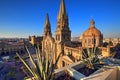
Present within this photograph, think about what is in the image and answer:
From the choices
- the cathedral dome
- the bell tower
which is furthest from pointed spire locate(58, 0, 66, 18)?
the cathedral dome

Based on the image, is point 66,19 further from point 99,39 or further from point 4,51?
point 4,51

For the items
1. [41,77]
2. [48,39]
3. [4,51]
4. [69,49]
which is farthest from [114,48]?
[4,51]

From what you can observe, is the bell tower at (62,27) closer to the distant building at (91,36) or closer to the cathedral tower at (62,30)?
the cathedral tower at (62,30)

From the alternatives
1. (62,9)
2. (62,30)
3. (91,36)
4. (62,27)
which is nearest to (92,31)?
(91,36)

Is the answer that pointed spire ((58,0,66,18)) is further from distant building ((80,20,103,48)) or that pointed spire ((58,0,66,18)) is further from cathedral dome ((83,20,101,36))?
distant building ((80,20,103,48))

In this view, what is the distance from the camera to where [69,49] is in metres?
23.2

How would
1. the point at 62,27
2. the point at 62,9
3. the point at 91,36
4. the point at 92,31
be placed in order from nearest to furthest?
1. the point at 91,36
2. the point at 92,31
3. the point at 62,9
4. the point at 62,27

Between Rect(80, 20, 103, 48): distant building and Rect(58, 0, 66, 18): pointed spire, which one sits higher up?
Rect(58, 0, 66, 18): pointed spire

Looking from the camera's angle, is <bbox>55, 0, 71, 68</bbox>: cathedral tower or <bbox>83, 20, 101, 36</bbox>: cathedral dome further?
<bbox>55, 0, 71, 68</bbox>: cathedral tower

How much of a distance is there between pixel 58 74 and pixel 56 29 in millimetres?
24696

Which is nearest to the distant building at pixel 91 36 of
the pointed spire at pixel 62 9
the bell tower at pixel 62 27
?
the bell tower at pixel 62 27

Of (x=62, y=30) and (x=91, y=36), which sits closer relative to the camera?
(x=91, y=36)

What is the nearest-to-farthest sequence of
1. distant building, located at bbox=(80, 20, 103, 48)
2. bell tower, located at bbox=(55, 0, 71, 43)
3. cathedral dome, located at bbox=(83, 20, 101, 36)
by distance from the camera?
distant building, located at bbox=(80, 20, 103, 48) → cathedral dome, located at bbox=(83, 20, 101, 36) → bell tower, located at bbox=(55, 0, 71, 43)

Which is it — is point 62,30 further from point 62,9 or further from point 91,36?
point 91,36
